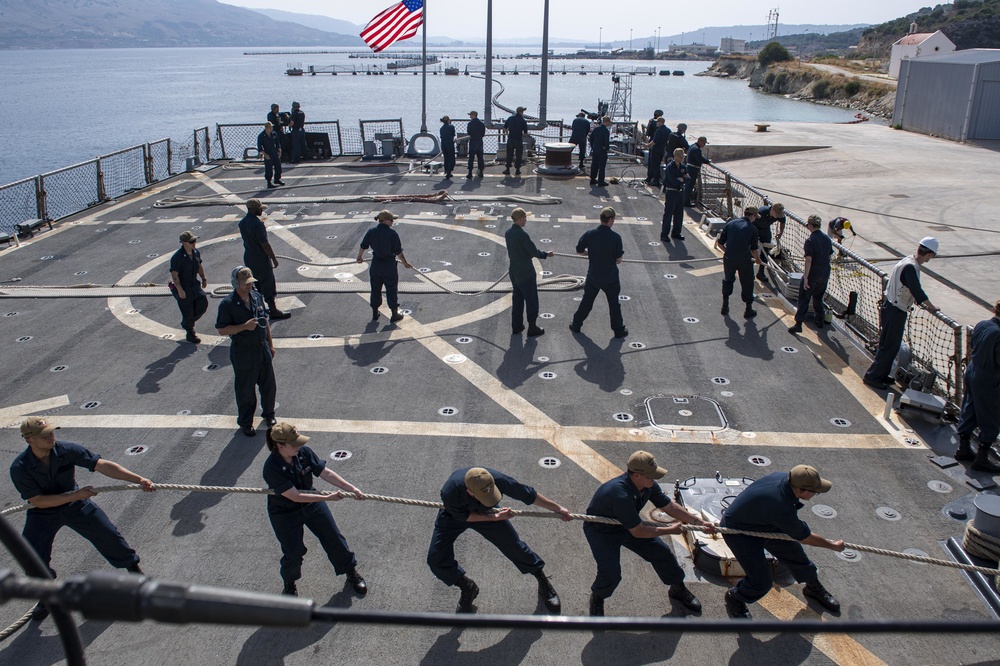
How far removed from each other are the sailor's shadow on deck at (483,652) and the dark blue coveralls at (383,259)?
21.4ft

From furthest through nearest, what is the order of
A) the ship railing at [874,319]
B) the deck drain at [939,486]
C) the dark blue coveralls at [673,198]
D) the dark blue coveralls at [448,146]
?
the dark blue coveralls at [448,146] < the dark blue coveralls at [673,198] < the ship railing at [874,319] < the deck drain at [939,486]

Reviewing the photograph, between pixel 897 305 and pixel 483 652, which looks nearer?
pixel 483 652

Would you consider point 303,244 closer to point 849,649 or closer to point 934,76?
point 849,649

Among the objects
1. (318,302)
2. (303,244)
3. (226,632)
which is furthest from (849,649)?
(303,244)

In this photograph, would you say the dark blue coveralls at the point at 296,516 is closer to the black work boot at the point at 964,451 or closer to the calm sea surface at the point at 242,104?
the black work boot at the point at 964,451

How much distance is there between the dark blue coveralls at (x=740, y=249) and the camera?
34.9 ft

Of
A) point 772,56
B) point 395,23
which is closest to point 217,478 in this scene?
point 395,23

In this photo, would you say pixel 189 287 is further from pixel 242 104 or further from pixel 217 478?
pixel 242 104

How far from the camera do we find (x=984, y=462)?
23.4ft

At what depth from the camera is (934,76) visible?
37.2 m

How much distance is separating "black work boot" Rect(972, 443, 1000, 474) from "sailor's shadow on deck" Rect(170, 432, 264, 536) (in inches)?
296

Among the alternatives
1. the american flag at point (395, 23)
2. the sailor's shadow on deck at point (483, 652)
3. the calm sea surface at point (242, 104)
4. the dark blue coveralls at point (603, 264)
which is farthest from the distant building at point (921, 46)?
the sailor's shadow on deck at point (483, 652)

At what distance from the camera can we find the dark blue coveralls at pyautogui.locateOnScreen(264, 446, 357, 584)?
523 cm

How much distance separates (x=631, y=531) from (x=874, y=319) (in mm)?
9345
